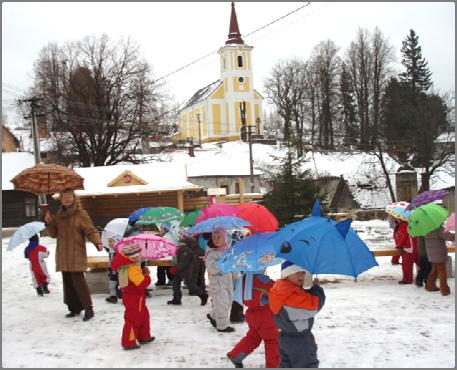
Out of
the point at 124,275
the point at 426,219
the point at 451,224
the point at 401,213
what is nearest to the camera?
the point at 124,275

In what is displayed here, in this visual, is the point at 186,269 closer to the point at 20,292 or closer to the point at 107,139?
the point at 20,292

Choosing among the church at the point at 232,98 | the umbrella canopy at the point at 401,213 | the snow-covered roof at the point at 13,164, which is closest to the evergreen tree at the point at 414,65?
the church at the point at 232,98

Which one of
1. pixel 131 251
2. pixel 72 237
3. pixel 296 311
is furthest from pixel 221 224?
pixel 72 237

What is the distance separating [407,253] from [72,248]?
618 centimetres

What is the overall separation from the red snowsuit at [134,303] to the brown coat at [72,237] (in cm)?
112

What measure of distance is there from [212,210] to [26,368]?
133 inches

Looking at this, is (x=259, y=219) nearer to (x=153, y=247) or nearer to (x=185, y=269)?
(x=153, y=247)

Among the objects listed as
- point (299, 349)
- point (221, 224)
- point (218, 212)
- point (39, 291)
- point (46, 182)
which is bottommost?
point (39, 291)

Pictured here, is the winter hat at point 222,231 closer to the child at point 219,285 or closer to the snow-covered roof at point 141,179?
the child at point 219,285

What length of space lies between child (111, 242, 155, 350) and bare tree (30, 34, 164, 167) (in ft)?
100

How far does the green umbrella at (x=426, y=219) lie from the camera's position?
312 inches

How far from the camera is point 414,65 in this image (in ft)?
189

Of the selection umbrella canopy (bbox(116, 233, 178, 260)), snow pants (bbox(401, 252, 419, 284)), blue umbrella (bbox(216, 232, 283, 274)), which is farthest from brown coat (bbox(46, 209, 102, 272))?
snow pants (bbox(401, 252, 419, 284))

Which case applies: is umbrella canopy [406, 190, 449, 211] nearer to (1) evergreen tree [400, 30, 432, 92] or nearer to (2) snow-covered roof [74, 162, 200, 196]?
(2) snow-covered roof [74, 162, 200, 196]
